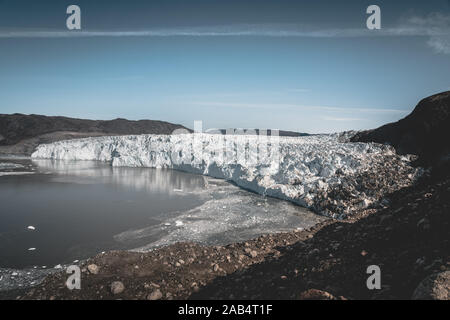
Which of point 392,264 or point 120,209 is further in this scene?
point 120,209

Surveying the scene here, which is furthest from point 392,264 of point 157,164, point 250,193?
point 157,164

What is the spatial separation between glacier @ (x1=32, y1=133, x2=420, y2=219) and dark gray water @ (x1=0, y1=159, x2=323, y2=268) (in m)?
0.87

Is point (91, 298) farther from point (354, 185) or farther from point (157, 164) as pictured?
point (157, 164)

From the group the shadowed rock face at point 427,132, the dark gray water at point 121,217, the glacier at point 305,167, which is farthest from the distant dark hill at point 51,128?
the shadowed rock face at point 427,132

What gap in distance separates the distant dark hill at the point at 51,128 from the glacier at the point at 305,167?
2749 cm

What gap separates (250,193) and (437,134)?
8.67 metres

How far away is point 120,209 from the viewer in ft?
33.4

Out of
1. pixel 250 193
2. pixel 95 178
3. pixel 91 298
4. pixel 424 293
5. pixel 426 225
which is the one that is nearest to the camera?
pixel 424 293

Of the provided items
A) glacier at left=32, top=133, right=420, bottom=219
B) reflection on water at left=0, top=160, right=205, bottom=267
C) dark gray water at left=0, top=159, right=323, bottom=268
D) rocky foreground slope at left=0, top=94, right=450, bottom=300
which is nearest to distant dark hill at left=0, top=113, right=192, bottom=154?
reflection on water at left=0, top=160, right=205, bottom=267

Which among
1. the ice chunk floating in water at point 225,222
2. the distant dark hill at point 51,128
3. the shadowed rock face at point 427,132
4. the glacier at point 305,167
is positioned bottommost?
the ice chunk floating in water at point 225,222

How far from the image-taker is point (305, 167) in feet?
41.1

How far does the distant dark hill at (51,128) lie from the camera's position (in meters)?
38.4

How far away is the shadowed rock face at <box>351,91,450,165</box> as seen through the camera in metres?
10.8

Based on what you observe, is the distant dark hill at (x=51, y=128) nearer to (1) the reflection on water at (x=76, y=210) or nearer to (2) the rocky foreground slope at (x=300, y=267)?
(1) the reflection on water at (x=76, y=210)
